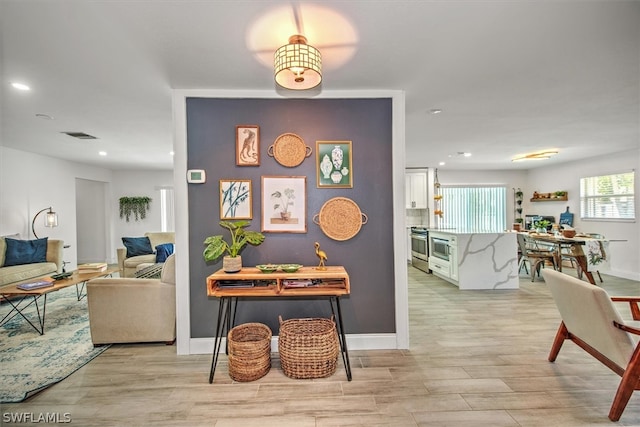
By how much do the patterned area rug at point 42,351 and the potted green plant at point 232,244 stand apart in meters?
1.46

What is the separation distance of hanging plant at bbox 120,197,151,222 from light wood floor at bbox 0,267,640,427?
213 inches

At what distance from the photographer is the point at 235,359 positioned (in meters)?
2.19

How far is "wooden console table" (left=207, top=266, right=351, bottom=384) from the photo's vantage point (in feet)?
7.20

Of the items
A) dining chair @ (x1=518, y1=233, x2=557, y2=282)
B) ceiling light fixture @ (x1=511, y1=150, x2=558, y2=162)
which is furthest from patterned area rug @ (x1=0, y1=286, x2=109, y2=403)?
ceiling light fixture @ (x1=511, y1=150, x2=558, y2=162)

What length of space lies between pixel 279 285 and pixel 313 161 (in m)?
1.16

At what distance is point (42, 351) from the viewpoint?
2.64 metres

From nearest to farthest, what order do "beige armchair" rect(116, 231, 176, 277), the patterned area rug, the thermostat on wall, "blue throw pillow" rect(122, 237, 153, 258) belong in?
the patterned area rug, the thermostat on wall, "beige armchair" rect(116, 231, 176, 277), "blue throw pillow" rect(122, 237, 153, 258)

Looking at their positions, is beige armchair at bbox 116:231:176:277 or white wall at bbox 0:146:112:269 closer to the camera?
white wall at bbox 0:146:112:269

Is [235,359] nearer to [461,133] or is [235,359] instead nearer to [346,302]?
[346,302]

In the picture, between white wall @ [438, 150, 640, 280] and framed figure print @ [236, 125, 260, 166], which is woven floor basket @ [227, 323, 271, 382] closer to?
framed figure print @ [236, 125, 260, 166]

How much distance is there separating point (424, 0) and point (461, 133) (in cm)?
304

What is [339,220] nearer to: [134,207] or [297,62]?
[297,62]

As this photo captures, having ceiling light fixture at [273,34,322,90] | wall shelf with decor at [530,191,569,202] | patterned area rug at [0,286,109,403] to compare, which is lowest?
patterned area rug at [0,286,109,403]

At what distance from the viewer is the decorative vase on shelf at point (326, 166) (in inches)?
104
